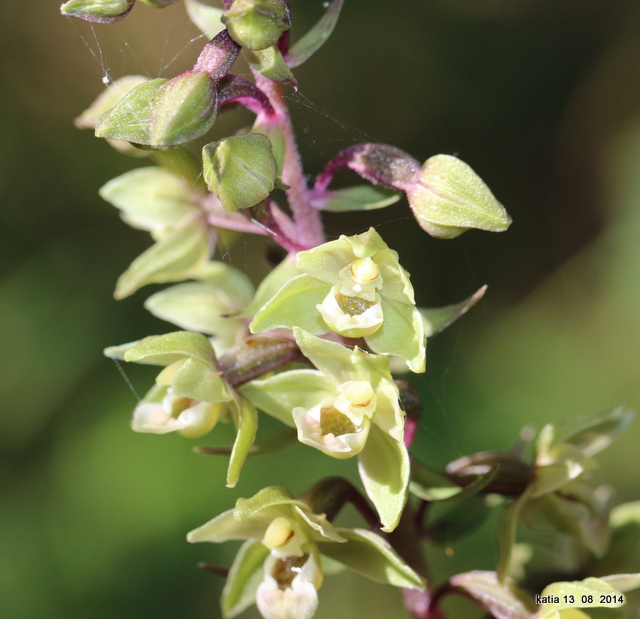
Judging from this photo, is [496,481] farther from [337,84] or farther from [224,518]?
[337,84]

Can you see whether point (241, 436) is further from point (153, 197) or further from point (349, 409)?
point (153, 197)

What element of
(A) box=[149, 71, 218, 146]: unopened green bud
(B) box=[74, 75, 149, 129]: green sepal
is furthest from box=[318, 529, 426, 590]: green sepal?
(B) box=[74, 75, 149, 129]: green sepal

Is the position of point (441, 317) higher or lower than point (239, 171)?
lower


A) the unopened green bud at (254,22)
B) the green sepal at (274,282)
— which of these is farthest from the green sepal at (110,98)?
the green sepal at (274,282)

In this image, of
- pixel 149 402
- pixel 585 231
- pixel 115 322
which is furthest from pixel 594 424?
pixel 585 231

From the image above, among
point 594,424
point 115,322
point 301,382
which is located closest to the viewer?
point 301,382

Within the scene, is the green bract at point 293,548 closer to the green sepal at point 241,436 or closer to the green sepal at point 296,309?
the green sepal at point 241,436

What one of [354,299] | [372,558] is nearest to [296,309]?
[354,299]
